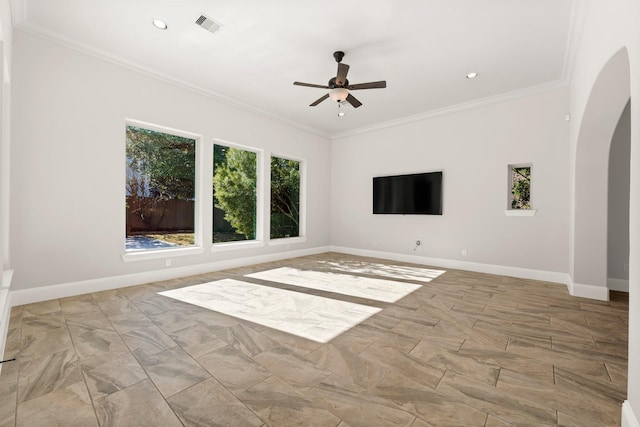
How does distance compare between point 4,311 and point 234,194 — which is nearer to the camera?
point 4,311

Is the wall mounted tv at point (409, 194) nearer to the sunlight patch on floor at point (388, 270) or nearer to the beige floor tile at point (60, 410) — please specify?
the sunlight patch on floor at point (388, 270)

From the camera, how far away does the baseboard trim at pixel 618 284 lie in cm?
394

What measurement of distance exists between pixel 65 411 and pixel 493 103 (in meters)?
6.50

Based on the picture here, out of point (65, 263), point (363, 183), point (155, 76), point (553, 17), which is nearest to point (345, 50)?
point (553, 17)

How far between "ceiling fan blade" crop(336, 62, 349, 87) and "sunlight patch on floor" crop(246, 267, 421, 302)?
2786 mm

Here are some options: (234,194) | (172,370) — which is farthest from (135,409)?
(234,194)

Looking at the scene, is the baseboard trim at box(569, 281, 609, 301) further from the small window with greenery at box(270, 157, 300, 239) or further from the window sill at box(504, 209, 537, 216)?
the small window with greenery at box(270, 157, 300, 239)

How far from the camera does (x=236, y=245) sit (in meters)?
5.43

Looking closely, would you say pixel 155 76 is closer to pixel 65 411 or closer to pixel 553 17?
pixel 65 411

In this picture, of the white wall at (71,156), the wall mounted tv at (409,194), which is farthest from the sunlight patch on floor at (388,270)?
the white wall at (71,156)

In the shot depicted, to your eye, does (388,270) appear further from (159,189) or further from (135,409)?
(135,409)

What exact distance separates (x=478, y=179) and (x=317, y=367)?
4.74 metres

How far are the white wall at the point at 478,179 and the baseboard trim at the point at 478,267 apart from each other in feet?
0.26

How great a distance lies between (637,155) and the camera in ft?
4.36
